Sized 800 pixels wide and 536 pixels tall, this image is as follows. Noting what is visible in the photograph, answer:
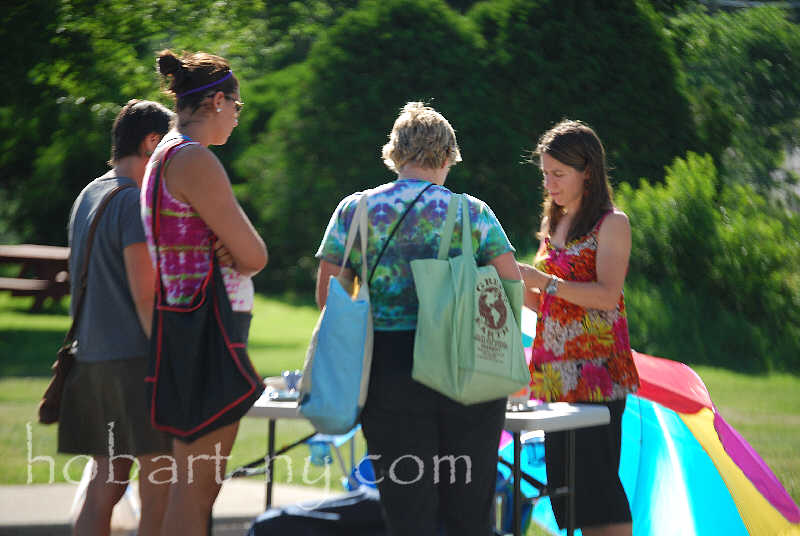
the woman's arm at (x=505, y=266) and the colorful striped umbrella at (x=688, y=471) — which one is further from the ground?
the woman's arm at (x=505, y=266)

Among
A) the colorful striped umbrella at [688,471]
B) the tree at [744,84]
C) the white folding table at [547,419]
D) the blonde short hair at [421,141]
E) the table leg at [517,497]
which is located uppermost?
the blonde short hair at [421,141]

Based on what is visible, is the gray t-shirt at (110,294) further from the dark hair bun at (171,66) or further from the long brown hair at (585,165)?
the long brown hair at (585,165)

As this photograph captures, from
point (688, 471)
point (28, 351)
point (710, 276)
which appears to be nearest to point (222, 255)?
point (688, 471)

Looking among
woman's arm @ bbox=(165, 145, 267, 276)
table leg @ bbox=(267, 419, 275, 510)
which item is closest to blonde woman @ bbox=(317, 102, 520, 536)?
woman's arm @ bbox=(165, 145, 267, 276)

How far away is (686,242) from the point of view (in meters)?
12.8

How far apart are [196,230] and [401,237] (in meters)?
0.58

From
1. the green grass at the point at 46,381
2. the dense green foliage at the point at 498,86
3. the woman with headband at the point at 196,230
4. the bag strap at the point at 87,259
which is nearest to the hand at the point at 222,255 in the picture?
the woman with headband at the point at 196,230

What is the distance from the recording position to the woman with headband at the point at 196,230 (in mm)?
2594

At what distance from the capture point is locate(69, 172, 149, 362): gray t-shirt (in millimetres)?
3010

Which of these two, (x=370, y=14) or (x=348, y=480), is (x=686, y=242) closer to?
(x=370, y=14)

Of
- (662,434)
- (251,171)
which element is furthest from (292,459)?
(251,171)

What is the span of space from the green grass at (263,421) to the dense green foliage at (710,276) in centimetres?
61

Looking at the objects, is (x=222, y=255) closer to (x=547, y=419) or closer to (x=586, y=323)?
(x=547, y=419)

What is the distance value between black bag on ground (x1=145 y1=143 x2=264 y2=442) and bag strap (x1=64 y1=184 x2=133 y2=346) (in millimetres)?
481
